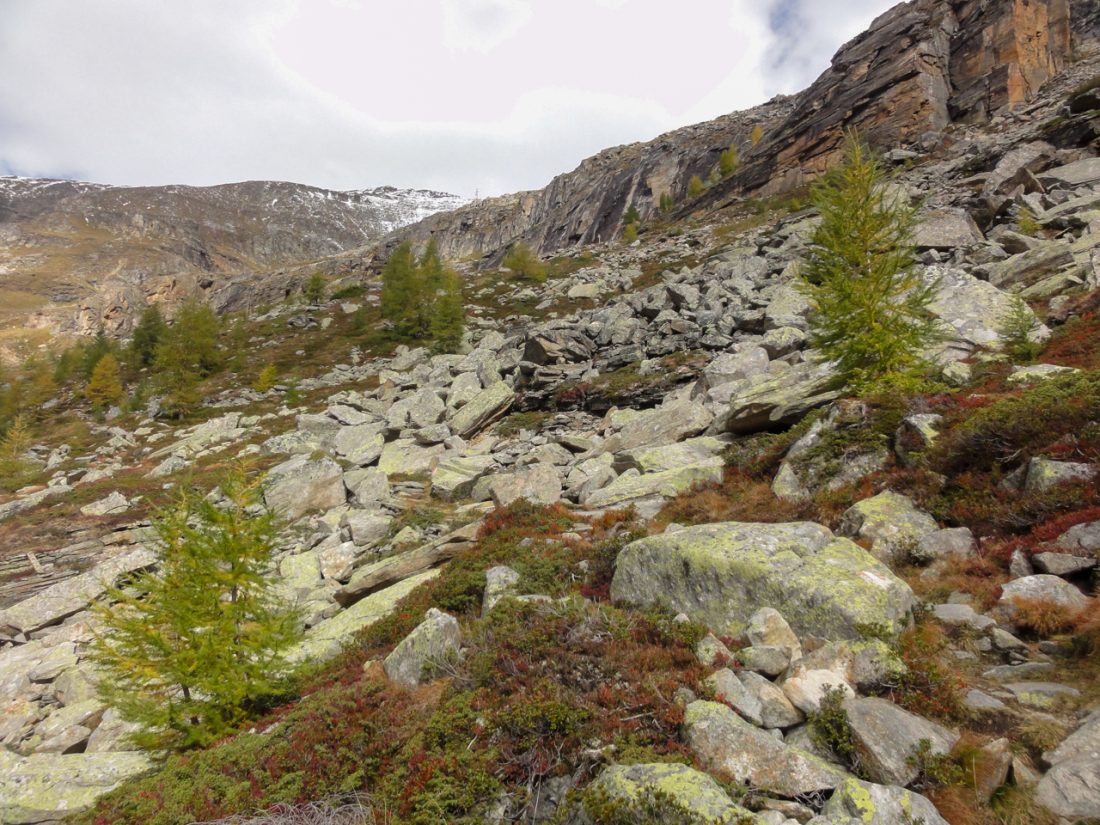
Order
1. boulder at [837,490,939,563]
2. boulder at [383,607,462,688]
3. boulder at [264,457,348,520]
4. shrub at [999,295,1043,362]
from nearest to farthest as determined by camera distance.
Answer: boulder at [383,607,462,688] → boulder at [837,490,939,563] → shrub at [999,295,1043,362] → boulder at [264,457,348,520]

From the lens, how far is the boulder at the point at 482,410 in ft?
88.4

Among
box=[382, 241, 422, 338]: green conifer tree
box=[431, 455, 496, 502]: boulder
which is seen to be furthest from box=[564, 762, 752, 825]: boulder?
box=[382, 241, 422, 338]: green conifer tree

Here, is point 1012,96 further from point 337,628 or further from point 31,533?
point 31,533

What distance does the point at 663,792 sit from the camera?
4.12 m

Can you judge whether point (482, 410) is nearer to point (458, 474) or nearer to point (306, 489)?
point (458, 474)

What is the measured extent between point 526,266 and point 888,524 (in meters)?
58.4

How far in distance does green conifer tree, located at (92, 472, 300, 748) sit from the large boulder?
21.4 feet

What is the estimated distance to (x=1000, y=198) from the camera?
29.3m

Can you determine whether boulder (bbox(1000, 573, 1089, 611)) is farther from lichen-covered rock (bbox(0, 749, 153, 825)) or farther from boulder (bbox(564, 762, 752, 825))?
lichen-covered rock (bbox(0, 749, 153, 825))

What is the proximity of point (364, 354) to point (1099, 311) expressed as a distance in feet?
153

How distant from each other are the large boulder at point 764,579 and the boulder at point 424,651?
2770 mm

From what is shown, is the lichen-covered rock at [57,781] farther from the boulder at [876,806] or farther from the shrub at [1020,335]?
the shrub at [1020,335]

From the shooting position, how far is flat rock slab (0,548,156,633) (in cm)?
1625

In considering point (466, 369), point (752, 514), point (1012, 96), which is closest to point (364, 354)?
point (466, 369)
